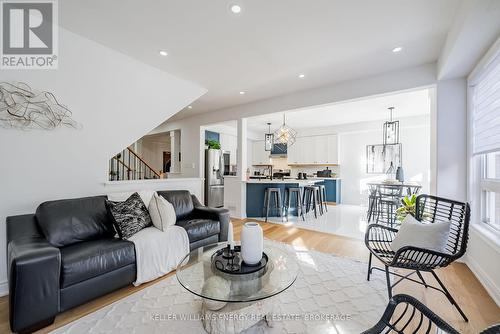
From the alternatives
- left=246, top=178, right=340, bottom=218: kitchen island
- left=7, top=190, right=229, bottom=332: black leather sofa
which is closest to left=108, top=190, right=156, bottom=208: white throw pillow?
left=7, top=190, right=229, bottom=332: black leather sofa

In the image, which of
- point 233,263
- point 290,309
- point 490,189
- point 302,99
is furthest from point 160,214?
point 490,189

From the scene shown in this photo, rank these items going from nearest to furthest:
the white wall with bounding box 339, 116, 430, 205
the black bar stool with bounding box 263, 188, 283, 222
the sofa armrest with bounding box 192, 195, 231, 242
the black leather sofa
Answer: the black leather sofa → the sofa armrest with bounding box 192, 195, 231, 242 → the black bar stool with bounding box 263, 188, 283, 222 → the white wall with bounding box 339, 116, 430, 205

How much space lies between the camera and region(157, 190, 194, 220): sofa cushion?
3.04m

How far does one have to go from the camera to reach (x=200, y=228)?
2.72 meters

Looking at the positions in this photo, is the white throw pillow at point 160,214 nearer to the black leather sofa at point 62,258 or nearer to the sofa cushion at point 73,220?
the black leather sofa at point 62,258

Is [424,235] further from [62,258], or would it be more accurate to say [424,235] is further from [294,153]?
[294,153]

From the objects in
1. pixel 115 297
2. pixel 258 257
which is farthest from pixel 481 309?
pixel 115 297

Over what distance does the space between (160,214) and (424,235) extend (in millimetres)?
2642

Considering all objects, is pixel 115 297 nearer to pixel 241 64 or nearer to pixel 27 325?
pixel 27 325

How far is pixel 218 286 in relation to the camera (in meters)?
1.40

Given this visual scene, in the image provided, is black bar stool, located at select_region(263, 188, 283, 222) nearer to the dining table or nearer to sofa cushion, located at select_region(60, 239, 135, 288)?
the dining table

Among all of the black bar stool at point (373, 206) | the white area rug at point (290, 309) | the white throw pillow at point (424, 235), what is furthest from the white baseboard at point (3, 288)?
the black bar stool at point (373, 206)

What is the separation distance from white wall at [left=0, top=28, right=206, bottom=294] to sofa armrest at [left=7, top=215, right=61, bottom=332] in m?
0.88

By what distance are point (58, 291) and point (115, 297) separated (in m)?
0.48
